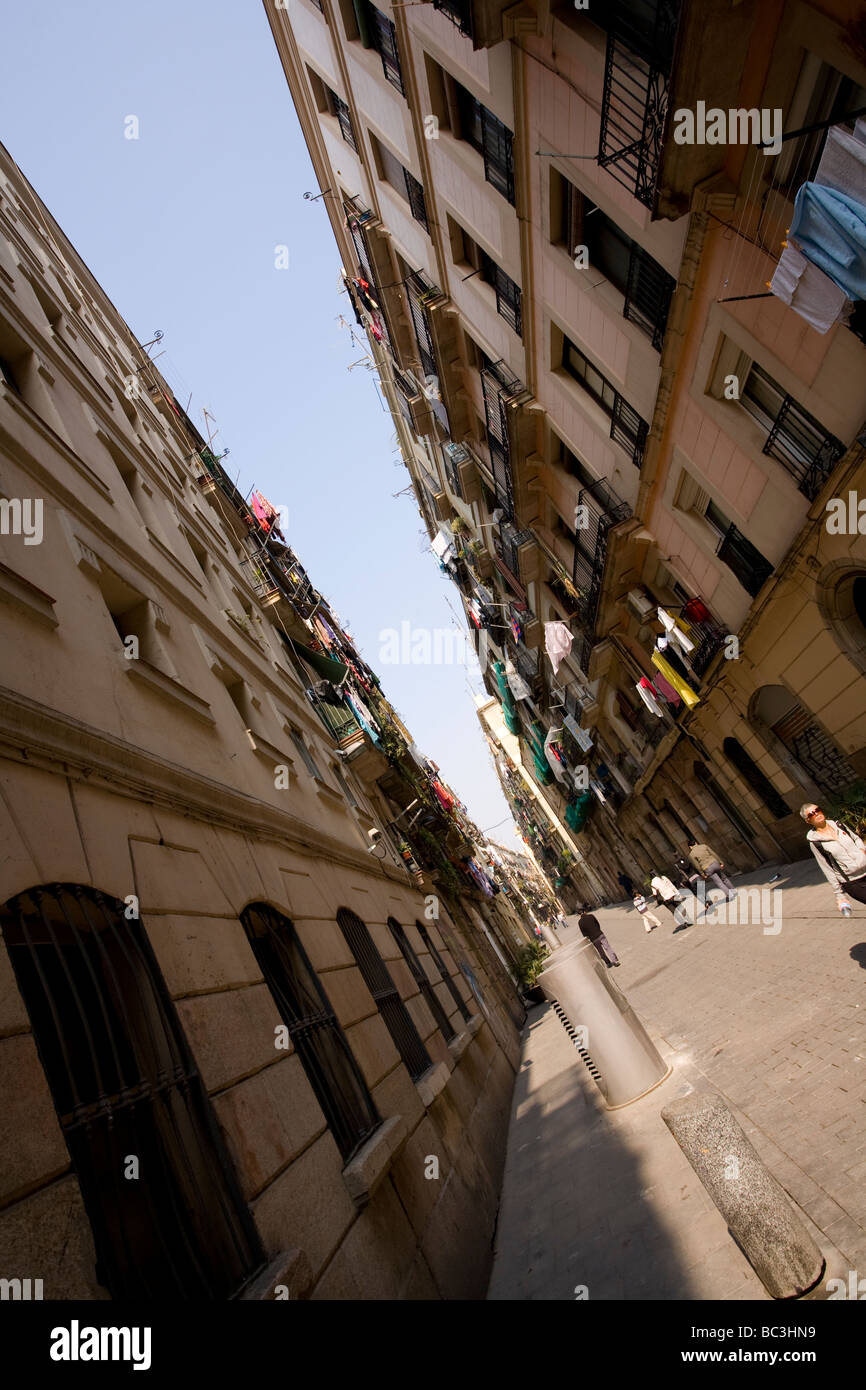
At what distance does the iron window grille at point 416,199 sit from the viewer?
16.2 m

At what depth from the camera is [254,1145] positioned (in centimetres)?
388

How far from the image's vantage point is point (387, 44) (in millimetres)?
14570

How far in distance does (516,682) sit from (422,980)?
21.6 meters

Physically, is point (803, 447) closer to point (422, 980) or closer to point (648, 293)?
point (648, 293)

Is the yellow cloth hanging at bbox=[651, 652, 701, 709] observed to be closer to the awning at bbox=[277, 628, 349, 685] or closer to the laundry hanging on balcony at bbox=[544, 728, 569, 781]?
the awning at bbox=[277, 628, 349, 685]

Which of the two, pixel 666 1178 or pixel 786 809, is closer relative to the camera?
pixel 666 1178

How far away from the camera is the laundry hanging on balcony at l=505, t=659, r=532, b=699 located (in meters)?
30.8

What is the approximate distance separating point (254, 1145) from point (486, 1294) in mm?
3564

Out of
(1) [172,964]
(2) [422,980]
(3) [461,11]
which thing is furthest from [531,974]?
(3) [461,11]

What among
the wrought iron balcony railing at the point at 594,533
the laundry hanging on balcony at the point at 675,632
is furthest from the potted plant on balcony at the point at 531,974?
the wrought iron balcony railing at the point at 594,533
